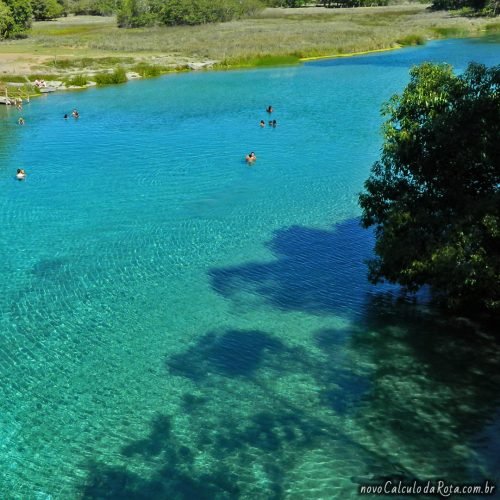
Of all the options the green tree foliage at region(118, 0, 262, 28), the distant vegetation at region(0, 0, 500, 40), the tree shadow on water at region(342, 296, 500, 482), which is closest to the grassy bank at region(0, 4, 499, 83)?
the distant vegetation at region(0, 0, 500, 40)

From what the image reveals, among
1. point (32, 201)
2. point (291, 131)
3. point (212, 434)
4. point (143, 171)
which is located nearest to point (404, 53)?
point (291, 131)

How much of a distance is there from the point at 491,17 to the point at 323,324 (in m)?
143

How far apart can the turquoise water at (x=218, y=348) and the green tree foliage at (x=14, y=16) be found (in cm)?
10553

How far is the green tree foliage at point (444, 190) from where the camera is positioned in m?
20.4

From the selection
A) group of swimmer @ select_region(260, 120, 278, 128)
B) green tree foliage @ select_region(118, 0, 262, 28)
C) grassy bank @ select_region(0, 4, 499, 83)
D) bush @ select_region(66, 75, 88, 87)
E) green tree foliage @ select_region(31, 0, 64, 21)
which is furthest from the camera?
green tree foliage @ select_region(31, 0, 64, 21)

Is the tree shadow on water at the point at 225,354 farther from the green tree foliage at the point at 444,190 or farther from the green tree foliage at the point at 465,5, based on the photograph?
the green tree foliage at the point at 465,5

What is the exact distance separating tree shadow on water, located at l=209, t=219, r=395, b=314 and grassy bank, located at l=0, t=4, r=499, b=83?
70.2 m

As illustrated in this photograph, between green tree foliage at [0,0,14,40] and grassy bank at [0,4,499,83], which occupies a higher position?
green tree foliage at [0,0,14,40]

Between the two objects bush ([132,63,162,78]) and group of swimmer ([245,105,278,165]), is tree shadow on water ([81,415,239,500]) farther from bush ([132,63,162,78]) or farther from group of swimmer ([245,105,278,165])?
bush ([132,63,162,78])

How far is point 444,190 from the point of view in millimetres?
23656

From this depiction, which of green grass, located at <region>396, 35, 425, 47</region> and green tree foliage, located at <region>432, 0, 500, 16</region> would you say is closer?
green grass, located at <region>396, 35, 425, 47</region>

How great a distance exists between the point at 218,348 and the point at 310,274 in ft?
25.5

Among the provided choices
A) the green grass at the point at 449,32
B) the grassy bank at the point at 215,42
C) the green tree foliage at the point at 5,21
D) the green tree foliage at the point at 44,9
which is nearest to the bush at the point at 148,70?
the grassy bank at the point at 215,42

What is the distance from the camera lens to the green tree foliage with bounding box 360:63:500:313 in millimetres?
20438
